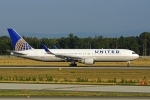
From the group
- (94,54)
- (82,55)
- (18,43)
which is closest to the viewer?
(94,54)

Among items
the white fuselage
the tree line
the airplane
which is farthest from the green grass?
the tree line

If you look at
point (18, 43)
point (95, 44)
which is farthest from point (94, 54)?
point (95, 44)

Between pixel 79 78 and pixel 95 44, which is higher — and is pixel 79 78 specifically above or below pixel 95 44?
below

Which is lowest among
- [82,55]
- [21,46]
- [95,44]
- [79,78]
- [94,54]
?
[79,78]

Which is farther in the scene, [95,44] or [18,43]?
[95,44]

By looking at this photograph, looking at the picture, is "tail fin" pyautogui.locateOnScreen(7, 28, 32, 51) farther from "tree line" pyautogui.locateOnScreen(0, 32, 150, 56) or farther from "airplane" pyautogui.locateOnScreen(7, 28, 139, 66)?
"tree line" pyautogui.locateOnScreen(0, 32, 150, 56)

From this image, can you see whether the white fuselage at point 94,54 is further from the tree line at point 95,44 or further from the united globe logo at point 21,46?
the tree line at point 95,44

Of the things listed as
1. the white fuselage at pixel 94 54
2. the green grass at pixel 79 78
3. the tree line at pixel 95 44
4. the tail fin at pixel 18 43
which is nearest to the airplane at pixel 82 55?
the white fuselage at pixel 94 54

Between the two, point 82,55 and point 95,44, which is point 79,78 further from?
point 95,44

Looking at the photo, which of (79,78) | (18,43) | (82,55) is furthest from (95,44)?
(79,78)

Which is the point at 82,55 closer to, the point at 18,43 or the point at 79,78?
the point at 18,43

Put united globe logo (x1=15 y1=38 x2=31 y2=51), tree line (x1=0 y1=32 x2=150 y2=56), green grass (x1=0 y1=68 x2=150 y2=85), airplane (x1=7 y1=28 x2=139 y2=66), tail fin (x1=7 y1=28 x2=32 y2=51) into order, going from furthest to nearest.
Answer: tree line (x1=0 y1=32 x2=150 y2=56), tail fin (x1=7 y1=28 x2=32 y2=51), united globe logo (x1=15 y1=38 x2=31 y2=51), airplane (x1=7 y1=28 x2=139 y2=66), green grass (x1=0 y1=68 x2=150 y2=85)

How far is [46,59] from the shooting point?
71.7 metres

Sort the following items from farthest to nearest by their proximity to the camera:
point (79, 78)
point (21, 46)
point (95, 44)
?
1. point (95, 44)
2. point (21, 46)
3. point (79, 78)
